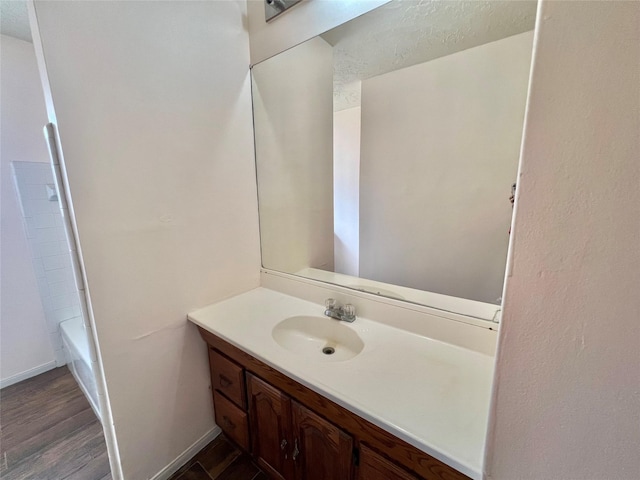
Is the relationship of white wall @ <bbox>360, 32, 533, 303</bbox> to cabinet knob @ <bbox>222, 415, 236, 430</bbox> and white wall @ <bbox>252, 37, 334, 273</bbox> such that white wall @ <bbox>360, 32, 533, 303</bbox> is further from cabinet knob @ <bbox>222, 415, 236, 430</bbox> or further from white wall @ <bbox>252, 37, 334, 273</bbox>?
cabinet knob @ <bbox>222, 415, 236, 430</bbox>

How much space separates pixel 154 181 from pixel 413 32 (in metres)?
1.26

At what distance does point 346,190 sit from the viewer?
4.66ft

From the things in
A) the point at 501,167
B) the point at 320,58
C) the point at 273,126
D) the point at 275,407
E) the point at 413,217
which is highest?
the point at 320,58

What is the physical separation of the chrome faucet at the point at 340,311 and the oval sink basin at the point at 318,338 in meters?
0.02

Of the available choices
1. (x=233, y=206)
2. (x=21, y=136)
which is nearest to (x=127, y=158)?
(x=233, y=206)

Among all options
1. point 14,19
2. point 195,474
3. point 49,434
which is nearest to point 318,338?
point 195,474

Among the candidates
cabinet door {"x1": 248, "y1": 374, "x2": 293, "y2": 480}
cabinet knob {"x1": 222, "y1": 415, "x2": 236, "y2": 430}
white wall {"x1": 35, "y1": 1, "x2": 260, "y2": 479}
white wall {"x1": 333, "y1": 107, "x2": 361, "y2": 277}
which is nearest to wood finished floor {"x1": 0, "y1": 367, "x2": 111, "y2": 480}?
white wall {"x1": 35, "y1": 1, "x2": 260, "y2": 479}

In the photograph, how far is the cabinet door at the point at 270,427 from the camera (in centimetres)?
99

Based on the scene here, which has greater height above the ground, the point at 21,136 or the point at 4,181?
the point at 21,136

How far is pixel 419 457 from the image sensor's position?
64 centimetres

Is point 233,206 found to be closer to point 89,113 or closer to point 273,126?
point 273,126

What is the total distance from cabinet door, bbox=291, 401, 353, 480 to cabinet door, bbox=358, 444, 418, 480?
0.04m

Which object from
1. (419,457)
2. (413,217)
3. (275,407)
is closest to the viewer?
(419,457)

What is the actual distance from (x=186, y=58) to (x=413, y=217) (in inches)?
48.9
